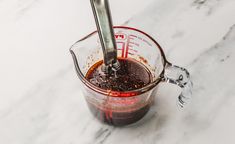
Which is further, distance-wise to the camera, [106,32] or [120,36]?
[120,36]

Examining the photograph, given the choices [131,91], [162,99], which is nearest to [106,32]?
[131,91]

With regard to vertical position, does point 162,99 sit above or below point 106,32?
below

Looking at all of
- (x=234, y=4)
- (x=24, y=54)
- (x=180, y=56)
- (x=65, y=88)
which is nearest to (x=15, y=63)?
(x=24, y=54)

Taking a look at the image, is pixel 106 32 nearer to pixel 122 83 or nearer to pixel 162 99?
pixel 122 83

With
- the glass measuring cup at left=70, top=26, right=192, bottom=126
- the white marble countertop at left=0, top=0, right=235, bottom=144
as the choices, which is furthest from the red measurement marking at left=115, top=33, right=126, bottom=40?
the white marble countertop at left=0, top=0, right=235, bottom=144

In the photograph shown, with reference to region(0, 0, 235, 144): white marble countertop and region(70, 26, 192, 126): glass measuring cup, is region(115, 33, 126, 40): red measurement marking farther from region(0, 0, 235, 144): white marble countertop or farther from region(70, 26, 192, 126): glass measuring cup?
region(0, 0, 235, 144): white marble countertop

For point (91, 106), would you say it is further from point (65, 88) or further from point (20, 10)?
point (20, 10)

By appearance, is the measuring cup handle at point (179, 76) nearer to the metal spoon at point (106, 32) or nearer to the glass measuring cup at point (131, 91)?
the glass measuring cup at point (131, 91)
